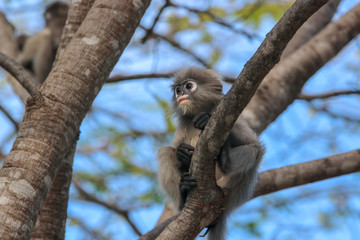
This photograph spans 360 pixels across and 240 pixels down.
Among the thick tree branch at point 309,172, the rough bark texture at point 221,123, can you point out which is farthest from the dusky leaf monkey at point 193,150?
the thick tree branch at point 309,172

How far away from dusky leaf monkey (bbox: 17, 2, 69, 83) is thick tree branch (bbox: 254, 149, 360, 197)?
19.0ft

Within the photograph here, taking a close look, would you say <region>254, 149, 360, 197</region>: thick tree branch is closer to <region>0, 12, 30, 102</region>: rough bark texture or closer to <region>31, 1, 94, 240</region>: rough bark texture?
<region>31, 1, 94, 240</region>: rough bark texture

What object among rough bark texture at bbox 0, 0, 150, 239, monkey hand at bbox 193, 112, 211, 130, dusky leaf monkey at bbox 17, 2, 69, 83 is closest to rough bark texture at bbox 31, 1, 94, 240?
rough bark texture at bbox 0, 0, 150, 239

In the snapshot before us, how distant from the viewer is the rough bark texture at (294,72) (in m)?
5.48

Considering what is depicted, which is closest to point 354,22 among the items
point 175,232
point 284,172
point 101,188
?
point 284,172

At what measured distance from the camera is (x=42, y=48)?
9562mm

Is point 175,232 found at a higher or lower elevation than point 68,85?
Result: lower

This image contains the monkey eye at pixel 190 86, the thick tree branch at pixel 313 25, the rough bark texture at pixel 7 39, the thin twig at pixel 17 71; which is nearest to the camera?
the thin twig at pixel 17 71

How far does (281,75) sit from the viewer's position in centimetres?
578

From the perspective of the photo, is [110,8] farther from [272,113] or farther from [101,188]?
[101,188]

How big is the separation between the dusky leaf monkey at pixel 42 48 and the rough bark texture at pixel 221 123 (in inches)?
259

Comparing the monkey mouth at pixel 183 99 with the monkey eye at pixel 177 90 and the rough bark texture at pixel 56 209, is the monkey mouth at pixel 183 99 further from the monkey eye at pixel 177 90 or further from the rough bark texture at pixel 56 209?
the rough bark texture at pixel 56 209

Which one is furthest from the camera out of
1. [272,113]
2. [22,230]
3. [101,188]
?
[101,188]

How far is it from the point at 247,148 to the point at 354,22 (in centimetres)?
291
